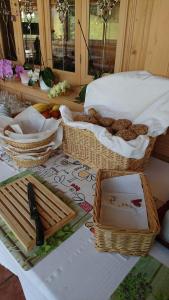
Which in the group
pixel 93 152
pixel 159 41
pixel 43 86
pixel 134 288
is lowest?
pixel 134 288

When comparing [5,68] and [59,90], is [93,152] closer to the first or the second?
[59,90]

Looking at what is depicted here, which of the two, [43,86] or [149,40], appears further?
[43,86]

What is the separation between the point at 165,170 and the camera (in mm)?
779

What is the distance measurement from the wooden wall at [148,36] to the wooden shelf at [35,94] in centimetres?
32

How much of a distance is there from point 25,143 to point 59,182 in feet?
0.55

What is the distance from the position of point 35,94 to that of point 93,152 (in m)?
0.69

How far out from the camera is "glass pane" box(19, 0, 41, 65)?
1215mm

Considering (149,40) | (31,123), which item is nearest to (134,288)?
(31,123)

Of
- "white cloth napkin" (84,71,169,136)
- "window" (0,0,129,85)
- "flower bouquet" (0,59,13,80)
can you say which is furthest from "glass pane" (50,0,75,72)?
"white cloth napkin" (84,71,169,136)

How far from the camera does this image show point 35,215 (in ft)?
1.72

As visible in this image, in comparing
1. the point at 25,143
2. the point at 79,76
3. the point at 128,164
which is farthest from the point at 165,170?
the point at 79,76

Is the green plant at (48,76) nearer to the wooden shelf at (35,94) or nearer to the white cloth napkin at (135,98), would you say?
the wooden shelf at (35,94)

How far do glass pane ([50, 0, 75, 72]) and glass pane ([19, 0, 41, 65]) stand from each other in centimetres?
13

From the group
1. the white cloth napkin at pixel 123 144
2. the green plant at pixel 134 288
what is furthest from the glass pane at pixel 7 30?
the green plant at pixel 134 288
